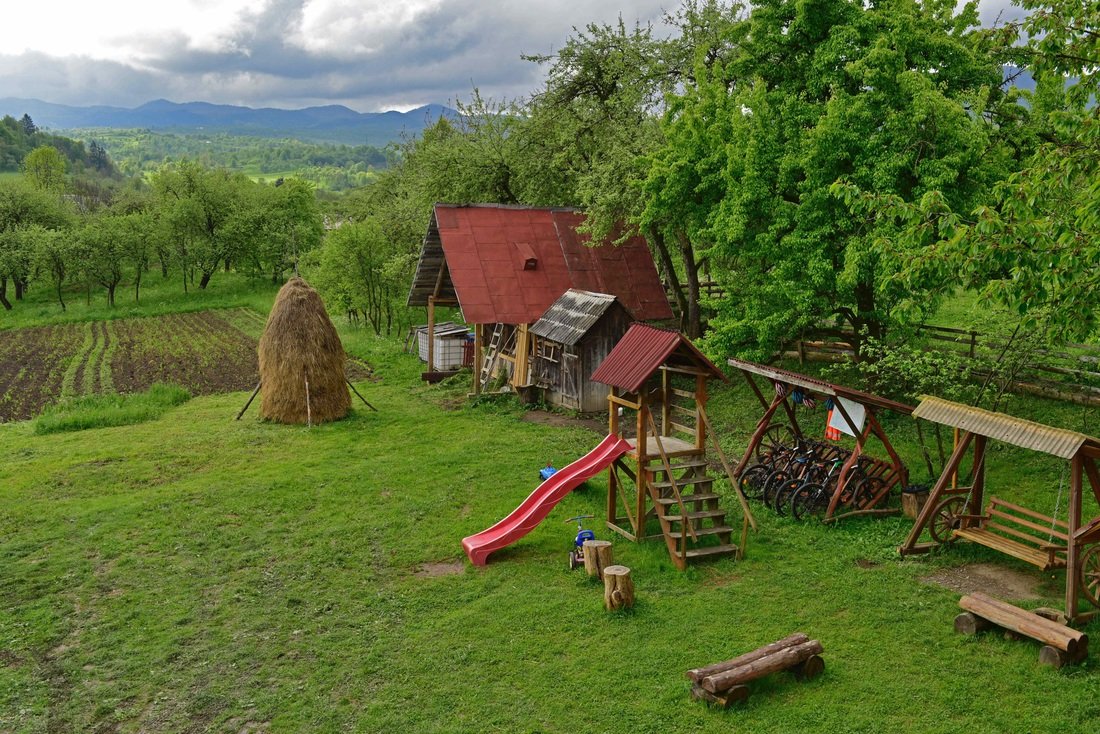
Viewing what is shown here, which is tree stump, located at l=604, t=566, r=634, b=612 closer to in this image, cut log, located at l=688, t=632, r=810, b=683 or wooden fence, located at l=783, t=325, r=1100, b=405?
cut log, located at l=688, t=632, r=810, b=683

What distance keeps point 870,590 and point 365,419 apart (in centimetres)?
1503

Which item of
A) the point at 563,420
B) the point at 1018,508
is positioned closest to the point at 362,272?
the point at 563,420

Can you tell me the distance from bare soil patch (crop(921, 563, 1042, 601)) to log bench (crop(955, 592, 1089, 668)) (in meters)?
1.25

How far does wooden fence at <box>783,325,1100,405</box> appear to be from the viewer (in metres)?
14.9

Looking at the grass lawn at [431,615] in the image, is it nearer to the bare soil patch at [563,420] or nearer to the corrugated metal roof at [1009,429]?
the corrugated metal roof at [1009,429]

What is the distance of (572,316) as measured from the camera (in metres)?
22.8

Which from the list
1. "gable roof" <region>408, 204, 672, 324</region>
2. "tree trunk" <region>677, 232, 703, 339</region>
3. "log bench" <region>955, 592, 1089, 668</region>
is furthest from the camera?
"gable roof" <region>408, 204, 672, 324</region>

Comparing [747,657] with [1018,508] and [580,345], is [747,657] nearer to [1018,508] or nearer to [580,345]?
[1018,508]

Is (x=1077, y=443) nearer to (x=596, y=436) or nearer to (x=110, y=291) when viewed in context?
(x=596, y=436)

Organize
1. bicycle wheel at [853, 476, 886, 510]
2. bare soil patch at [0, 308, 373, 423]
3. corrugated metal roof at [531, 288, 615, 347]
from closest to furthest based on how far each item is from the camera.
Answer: bicycle wheel at [853, 476, 886, 510], corrugated metal roof at [531, 288, 615, 347], bare soil patch at [0, 308, 373, 423]

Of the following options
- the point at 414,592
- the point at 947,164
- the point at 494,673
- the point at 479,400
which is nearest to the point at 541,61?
the point at 479,400

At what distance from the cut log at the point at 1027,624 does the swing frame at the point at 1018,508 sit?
0.75 m

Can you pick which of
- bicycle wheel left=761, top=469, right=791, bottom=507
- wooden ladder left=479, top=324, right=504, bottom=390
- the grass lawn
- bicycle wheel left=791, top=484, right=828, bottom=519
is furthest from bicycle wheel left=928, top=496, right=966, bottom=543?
wooden ladder left=479, top=324, right=504, bottom=390

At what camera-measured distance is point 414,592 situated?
1192 centimetres
